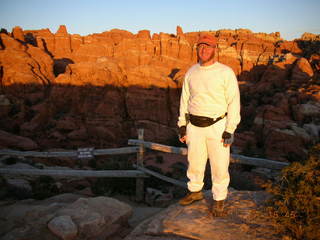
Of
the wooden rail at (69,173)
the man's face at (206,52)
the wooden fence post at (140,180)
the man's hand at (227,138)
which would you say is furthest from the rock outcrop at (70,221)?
the man's face at (206,52)

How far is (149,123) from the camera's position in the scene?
62.0 feet

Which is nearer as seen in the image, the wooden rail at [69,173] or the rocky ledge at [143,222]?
the rocky ledge at [143,222]

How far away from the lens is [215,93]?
2.68 m

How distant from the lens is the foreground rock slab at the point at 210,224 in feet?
7.71

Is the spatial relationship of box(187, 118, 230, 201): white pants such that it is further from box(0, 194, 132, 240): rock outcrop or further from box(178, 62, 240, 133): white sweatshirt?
box(0, 194, 132, 240): rock outcrop

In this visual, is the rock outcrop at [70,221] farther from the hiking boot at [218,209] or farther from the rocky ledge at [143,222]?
the hiking boot at [218,209]

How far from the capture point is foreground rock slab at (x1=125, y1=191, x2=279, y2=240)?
2.35m

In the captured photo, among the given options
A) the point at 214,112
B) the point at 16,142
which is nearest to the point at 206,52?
the point at 214,112

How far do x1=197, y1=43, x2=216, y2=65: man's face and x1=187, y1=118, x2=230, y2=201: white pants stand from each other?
682 millimetres

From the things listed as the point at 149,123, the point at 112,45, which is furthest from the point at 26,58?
the point at 112,45

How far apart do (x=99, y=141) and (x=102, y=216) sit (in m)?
14.9

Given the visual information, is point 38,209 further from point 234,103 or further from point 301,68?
point 301,68

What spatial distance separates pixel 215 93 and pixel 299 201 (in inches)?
51.4

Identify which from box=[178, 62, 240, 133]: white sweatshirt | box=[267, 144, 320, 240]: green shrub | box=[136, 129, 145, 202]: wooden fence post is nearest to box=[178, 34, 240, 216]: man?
box=[178, 62, 240, 133]: white sweatshirt
